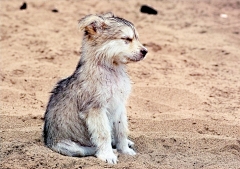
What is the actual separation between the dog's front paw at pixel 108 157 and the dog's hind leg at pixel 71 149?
0.18 metres

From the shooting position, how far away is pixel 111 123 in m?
5.14

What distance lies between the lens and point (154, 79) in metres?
7.48

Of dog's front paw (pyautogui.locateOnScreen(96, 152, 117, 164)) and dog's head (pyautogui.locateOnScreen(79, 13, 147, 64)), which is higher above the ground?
dog's head (pyautogui.locateOnScreen(79, 13, 147, 64))

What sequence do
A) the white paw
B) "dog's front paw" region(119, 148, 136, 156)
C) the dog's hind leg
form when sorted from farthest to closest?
the white paw, "dog's front paw" region(119, 148, 136, 156), the dog's hind leg

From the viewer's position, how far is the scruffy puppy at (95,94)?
4.87m

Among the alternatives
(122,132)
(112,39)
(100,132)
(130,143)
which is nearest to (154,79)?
(130,143)

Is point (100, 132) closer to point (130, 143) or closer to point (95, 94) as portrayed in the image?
point (95, 94)

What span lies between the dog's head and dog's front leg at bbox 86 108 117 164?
62cm

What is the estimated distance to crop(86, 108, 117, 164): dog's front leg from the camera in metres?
4.82

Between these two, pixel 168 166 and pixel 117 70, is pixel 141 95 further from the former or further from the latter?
pixel 168 166

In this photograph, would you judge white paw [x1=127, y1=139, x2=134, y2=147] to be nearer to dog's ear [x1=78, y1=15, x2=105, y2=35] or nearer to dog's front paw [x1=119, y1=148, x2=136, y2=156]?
dog's front paw [x1=119, y1=148, x2=136, y2=156]

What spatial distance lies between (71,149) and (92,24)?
138 cm

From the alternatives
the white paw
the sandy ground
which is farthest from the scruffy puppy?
the white paw

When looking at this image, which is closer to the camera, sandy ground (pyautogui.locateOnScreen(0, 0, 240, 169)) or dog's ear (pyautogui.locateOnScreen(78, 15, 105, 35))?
dog's ear (pyautogui.locateOnScreen(78, 15, 105, 35))
